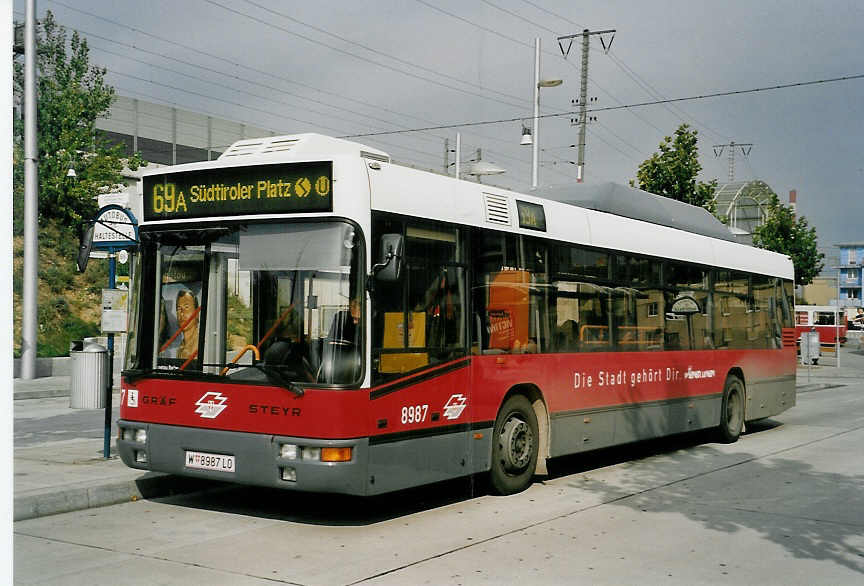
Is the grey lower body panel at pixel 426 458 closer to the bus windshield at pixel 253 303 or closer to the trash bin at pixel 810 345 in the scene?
the bus windshield at pixel 253 303

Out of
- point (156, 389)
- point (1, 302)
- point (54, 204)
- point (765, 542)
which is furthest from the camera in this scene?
point (54, 204)

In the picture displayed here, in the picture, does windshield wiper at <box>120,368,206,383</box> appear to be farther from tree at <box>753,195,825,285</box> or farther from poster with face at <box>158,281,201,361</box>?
tree at <box>753,195,825,285</box>

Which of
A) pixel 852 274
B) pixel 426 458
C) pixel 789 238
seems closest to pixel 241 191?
pixel 426 458

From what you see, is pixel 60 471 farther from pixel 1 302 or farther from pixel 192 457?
pixel 1 302

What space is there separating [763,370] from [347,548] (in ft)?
37.4

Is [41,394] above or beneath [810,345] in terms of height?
beneath

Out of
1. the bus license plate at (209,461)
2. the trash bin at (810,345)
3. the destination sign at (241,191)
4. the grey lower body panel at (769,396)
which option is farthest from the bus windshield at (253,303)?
the trash bin at (810,345)

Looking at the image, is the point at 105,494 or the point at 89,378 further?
the point at 89,378

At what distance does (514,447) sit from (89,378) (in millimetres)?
5294

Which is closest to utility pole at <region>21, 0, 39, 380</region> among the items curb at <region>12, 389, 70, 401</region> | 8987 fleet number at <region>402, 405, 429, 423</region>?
curb at <region>12, 389, 70, 401</region>

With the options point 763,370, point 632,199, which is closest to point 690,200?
point 763,370

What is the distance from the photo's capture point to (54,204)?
112ft

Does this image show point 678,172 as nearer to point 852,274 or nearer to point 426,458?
point 426,458

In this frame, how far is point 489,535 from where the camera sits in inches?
326
